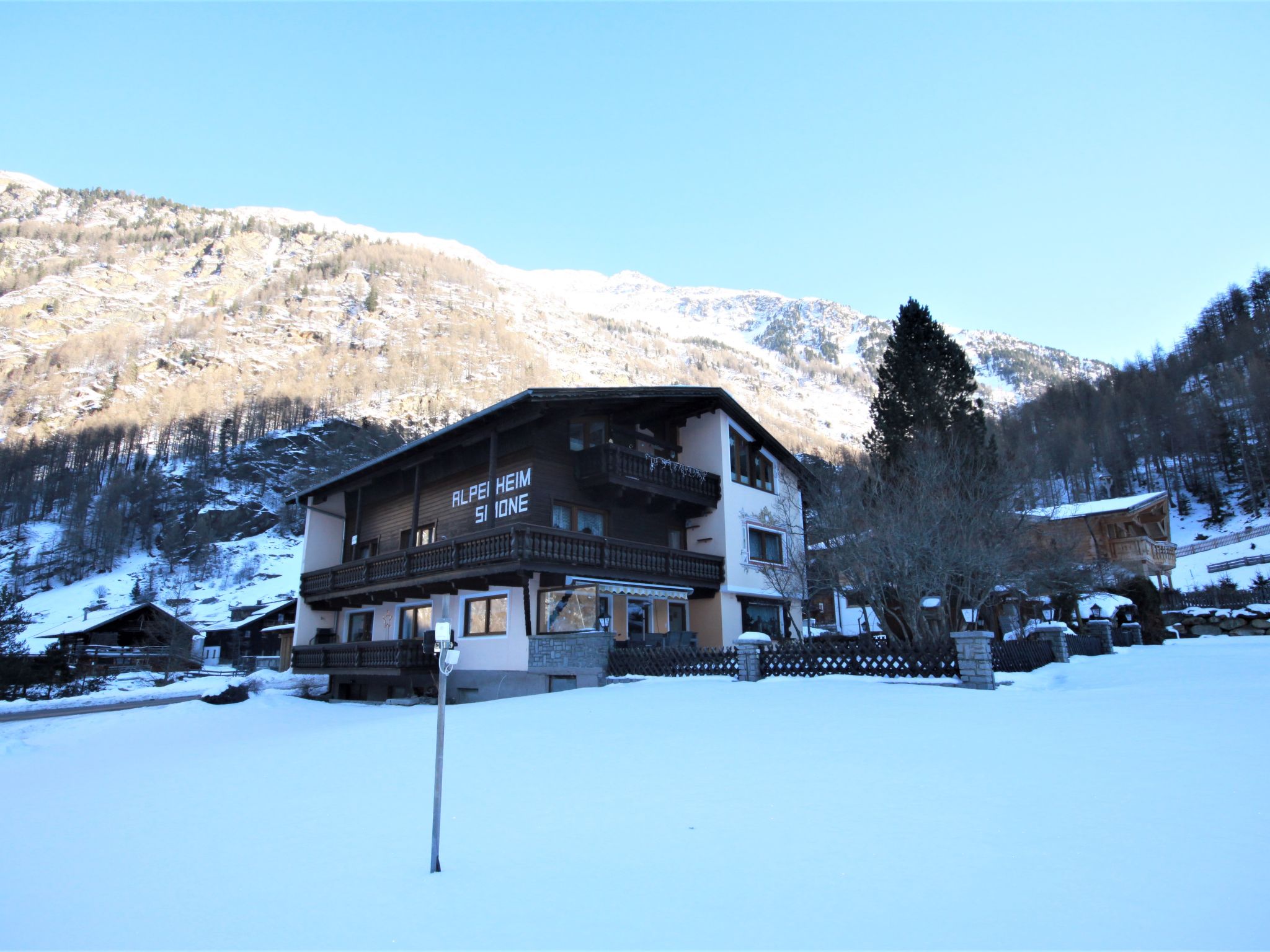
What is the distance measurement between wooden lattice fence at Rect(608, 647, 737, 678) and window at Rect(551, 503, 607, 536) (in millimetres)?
5453

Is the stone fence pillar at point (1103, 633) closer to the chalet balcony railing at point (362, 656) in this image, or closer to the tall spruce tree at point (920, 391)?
the tall spruce tree at point (920, 391)

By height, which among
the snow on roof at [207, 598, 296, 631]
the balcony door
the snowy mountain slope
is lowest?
the balcony door

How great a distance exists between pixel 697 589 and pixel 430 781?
1840cm

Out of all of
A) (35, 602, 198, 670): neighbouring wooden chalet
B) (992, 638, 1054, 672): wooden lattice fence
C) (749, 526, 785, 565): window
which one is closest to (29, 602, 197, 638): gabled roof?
(35, 602, 198, 670): neighbouring wooden chalet

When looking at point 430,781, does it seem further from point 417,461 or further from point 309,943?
point 417,461

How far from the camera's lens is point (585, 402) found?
2344cm

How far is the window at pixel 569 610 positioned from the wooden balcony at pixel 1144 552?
31.6 m

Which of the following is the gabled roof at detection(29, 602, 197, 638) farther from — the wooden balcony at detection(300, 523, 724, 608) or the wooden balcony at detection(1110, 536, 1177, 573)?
the wooden balcony at detection(1110, 536, 1177, 573)

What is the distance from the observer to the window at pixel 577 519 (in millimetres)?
23516

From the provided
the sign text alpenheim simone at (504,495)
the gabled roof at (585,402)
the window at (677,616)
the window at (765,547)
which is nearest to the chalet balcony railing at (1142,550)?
the gabled roof at (585,402)

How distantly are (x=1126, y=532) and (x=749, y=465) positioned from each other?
30003 mm

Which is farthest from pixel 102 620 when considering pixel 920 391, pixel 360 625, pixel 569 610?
pixel 920 391

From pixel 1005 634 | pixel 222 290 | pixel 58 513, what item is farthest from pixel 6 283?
pixel 1005 634

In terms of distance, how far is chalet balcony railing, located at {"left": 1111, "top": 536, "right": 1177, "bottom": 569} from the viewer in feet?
129
